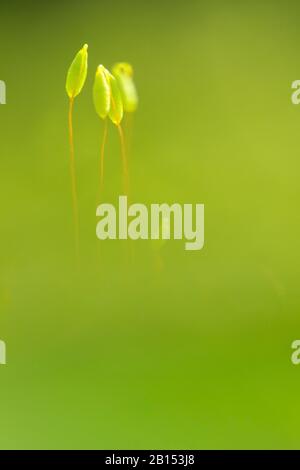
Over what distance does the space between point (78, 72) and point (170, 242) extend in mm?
730

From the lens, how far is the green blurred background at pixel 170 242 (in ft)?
6.98

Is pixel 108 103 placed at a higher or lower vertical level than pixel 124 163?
higher

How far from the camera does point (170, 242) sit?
2.15 m

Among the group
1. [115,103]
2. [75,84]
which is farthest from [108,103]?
[75,84]

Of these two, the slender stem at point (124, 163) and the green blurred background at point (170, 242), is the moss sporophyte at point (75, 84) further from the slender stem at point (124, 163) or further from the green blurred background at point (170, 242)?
the slender stem at point (124, 163)

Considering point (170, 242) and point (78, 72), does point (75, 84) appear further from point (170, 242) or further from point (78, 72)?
point (170, 242)

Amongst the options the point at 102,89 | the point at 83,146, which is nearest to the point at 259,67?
the point at 102,89

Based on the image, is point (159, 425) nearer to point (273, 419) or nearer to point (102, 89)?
point (273, 419)

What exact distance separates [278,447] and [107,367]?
72cm

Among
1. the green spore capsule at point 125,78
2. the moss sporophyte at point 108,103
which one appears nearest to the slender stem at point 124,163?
the moss sporophyte at point 108,103

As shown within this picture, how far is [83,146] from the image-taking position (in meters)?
2.15

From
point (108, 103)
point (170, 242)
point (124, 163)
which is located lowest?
point (170, 242)

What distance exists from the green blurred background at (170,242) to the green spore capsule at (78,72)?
2 centimetres

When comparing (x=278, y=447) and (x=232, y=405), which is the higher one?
(x=232, y=405)
